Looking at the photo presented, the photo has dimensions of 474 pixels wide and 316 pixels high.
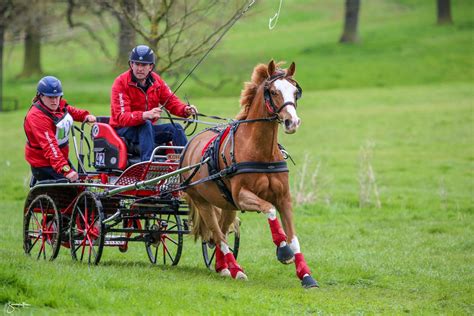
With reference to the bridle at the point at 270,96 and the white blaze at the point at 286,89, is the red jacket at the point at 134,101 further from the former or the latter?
the white blaze at the point at 286,89

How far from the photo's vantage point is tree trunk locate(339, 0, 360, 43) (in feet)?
167

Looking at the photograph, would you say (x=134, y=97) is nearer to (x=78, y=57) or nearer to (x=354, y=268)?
(x=354, y=268)

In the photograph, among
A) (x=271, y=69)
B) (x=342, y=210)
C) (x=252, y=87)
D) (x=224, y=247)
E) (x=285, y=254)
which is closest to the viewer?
(x=285, y=254)

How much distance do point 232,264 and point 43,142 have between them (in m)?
2.55

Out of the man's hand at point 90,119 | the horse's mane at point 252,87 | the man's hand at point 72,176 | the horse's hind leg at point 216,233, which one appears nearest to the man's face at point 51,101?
the man's hand at point 90,119

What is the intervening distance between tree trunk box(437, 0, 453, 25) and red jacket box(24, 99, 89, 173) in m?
46.5

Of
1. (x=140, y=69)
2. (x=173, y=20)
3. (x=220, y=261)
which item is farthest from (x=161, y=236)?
(x=173, y=20)

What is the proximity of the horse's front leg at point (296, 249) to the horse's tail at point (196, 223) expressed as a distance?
1.40m

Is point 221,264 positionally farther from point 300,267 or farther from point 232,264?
point 300,267

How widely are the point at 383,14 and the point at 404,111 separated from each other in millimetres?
30989

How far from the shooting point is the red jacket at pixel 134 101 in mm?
10844

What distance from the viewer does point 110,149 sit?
1086cm

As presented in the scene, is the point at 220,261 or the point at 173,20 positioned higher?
the point at 173,20

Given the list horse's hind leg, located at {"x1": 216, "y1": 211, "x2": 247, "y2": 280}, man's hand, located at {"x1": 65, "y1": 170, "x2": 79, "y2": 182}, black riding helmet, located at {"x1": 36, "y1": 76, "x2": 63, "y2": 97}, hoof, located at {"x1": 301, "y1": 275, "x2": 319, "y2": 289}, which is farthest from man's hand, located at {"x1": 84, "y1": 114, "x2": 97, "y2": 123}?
hoof, located at {"x1": 301, "y1": 275, "x2": 319, "y2": 289}
